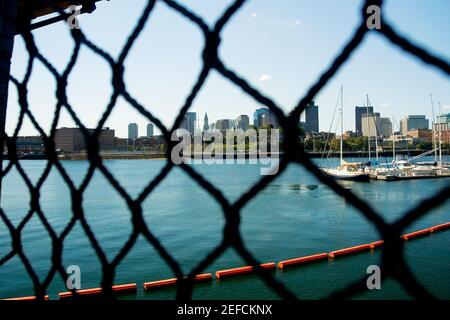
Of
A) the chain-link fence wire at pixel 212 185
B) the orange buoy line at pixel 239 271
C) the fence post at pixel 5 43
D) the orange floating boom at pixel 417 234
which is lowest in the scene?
the orange buoy line at pixel 239 271

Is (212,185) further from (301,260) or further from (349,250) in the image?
(349,250)

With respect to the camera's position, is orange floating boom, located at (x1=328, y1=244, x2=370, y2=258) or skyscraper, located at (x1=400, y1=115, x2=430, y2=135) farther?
skyscraper, located at (x1=400, y1=115, x2=430, y2=135)

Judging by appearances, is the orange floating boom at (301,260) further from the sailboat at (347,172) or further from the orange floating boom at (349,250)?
the sailboat at (347,172)

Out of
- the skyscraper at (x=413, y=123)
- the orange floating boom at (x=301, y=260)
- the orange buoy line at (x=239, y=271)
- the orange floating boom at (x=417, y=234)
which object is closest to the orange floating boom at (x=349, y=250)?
the orange buoy line at (x=239, y=271)

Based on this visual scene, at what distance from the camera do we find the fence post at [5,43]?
A: 1.25m

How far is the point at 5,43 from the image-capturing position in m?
1.28

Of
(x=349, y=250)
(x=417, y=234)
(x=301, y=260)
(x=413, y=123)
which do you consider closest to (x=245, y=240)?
(x=301, y=260)

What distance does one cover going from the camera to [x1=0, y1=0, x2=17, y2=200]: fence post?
125 cm

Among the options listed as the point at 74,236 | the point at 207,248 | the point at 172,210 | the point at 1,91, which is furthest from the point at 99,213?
the point at 1,91

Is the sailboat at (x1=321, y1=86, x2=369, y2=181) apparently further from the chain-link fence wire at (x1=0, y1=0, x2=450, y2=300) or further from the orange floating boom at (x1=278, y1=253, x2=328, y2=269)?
the chain-link fence wire at (x1=0, y1=0, x2=450, y2=300)

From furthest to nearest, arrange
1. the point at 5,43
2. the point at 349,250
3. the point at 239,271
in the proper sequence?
the point at 349,250
the point at 239,271
the point at 5,43

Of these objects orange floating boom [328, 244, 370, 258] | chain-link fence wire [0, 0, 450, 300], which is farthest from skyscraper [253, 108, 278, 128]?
orange floating boom [328, 244, 370, 258]

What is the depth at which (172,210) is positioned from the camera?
88.9 feet

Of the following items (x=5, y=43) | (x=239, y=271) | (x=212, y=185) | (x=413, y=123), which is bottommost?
(x=239, y=271)
